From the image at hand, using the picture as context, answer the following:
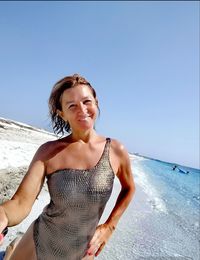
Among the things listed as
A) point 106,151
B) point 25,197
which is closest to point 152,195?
point 106,151

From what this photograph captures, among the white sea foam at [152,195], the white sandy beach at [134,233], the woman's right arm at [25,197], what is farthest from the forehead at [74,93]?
the white sea foam at [152,195]

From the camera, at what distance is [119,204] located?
2406 mm

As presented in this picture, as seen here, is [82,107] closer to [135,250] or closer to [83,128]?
[83,128]

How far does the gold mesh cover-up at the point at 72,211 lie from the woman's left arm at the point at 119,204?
Result: 70mm

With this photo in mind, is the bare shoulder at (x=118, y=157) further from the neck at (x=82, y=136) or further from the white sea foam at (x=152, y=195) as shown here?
the white sea foam at (x=152, y=195)

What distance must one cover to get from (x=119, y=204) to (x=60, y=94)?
1076 millimetres

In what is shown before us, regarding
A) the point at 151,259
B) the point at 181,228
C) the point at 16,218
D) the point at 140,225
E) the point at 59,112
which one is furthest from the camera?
the point at 181,228

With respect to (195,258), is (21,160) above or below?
above

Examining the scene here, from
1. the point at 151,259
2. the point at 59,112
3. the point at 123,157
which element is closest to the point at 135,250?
the point at 151,259

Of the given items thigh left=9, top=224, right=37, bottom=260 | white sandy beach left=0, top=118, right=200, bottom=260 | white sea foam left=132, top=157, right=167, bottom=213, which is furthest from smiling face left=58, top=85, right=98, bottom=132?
white sea foam left=132, top=157, right=167, bottom=213

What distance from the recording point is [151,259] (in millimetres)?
5395

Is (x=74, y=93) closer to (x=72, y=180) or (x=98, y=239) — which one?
(x=72, y=180)

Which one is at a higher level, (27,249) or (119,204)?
(119,204)

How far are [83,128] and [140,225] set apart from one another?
6.28 metres
